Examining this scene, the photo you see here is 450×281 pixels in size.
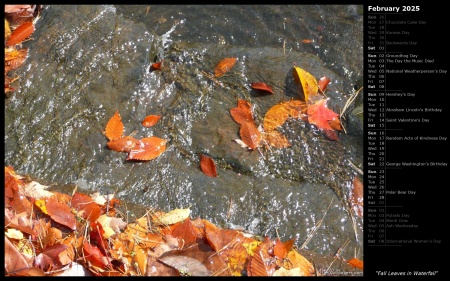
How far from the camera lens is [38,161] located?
10.7 ft

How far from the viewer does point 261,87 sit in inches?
147

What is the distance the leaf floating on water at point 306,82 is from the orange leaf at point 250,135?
0.55 meters

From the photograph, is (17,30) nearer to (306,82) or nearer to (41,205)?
(41,205)

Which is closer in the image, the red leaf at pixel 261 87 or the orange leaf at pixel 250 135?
the orange leaf at pixel 250 135

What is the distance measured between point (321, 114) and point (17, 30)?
2746mm

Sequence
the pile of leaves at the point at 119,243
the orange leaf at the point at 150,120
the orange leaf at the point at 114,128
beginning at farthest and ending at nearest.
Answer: the orange leaf at the point at 150,120 < the orange leaf at the point at 114,128 < the pile of leaves at the point at 119,243

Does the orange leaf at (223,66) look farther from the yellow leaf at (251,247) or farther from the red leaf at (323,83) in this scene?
the yellow leaf at (251,247)

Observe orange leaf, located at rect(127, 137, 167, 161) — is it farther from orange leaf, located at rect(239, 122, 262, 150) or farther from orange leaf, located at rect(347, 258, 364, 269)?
orange leaf, located at rect(347, 258, 364, 269)

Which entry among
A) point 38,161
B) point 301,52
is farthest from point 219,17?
point 38,161

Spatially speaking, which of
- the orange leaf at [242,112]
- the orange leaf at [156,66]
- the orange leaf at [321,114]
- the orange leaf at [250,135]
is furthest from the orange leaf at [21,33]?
the orange leaf at [321,114]

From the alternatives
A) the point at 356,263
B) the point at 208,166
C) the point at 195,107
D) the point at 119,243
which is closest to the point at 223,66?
the point at 195,107

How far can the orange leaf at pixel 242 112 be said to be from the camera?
3549 mm

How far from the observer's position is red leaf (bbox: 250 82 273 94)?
3722 millimetres
